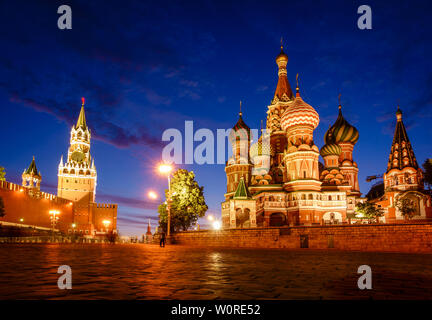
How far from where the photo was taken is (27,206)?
186 feet

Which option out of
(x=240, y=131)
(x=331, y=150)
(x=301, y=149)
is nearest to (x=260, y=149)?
(x=240, y=131)

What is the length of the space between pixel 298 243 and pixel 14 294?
84.4 feet

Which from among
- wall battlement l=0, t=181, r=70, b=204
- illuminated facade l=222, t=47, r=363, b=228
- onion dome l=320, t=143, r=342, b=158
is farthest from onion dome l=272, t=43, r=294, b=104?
wall battlement l=0, t=181, r=70, b=204

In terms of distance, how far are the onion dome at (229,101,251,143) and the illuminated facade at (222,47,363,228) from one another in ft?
0.61

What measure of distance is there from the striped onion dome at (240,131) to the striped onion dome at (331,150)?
14.1 m

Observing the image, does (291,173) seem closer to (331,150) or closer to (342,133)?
(331,150)

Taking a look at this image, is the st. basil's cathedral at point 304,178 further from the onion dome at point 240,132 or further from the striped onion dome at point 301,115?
the onion dome at point 240,132

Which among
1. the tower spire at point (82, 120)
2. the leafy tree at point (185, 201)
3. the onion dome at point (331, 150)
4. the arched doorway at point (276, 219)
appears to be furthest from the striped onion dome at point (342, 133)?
the tower spire at point (82, 120)

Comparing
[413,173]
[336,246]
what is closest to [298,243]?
[336,246]

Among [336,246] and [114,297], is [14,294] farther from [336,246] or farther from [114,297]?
[336,246]

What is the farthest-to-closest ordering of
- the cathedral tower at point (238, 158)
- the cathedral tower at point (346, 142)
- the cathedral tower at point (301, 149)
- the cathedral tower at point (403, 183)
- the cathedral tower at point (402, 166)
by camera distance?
the cathedral tower at point (238, 158) → the cathedral tower at point (346, 142) → the cathedral tower at point (402, 166) → the cathedral tower at point (403, 183) → the cathedral tower at point (301, 149)

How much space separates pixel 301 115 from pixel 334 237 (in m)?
23.8

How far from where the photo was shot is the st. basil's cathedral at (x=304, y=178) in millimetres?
42344

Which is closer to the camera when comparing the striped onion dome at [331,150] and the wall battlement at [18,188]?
the wall battlement at [18,188]
